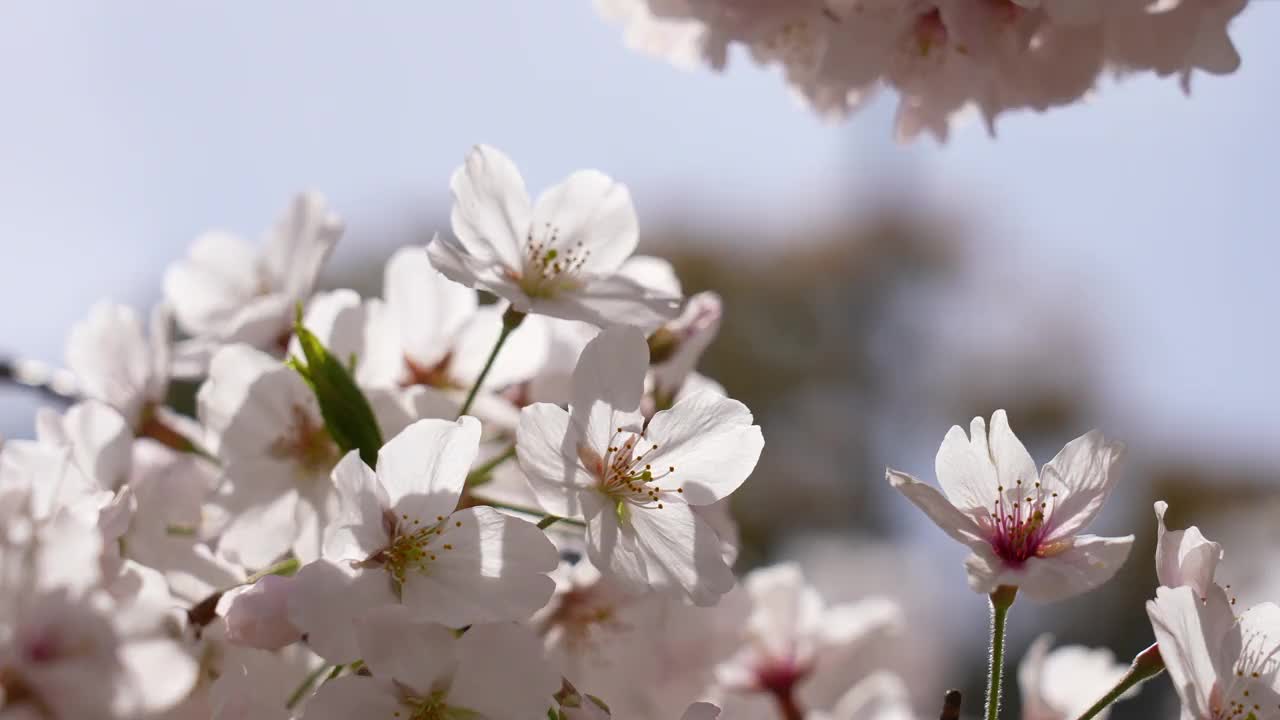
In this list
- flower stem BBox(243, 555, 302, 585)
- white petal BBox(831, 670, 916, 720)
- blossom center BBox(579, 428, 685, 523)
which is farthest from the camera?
white petal BBox(831, 670, 916, 720)

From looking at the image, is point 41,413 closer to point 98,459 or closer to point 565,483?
point 98,459

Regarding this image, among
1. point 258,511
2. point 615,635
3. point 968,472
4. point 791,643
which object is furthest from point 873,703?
point 258,511

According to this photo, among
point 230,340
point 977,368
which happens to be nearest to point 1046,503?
point 230,340

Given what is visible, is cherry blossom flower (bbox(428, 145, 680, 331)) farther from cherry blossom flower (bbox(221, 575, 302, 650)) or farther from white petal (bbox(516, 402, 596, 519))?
cherry blossom flower (bbox(221, 575, 302, 650))

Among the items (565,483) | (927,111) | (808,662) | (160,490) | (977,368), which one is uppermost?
(927,111)

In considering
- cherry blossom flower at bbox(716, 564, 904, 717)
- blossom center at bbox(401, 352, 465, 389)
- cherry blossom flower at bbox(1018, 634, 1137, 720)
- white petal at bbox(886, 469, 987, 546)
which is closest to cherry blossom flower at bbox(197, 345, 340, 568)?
blossom center at bbox(401, 352, 465, 389)

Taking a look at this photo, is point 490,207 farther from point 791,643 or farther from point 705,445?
point 791,643
